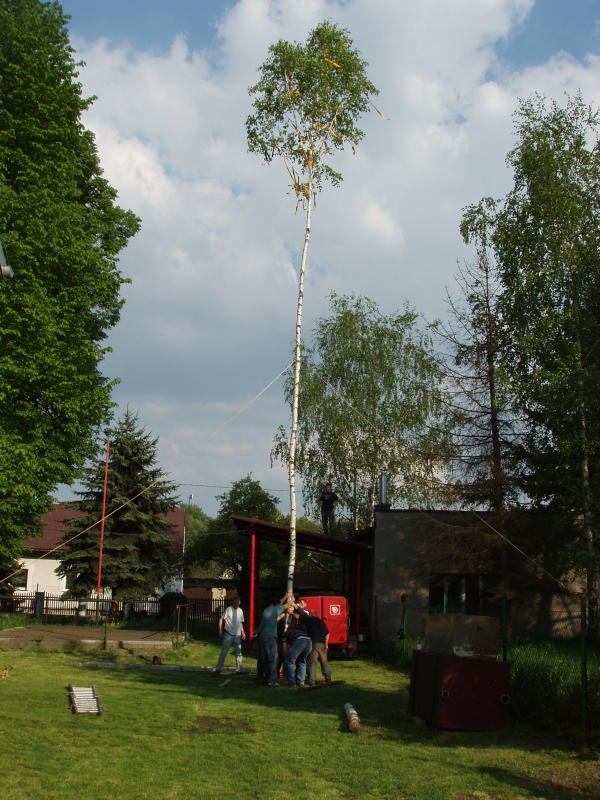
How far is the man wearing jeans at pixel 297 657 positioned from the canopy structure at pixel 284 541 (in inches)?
232

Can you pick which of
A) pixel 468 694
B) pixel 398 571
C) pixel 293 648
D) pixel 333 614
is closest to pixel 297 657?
pixel 293 648

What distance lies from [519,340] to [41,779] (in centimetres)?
1726

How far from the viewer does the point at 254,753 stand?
8.01m

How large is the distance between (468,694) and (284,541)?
1363 cm

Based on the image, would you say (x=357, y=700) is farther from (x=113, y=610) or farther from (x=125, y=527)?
(x=125, y=527)

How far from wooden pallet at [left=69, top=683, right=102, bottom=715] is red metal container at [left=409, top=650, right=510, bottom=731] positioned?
14.4ft

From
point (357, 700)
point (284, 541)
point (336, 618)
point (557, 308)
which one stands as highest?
point (557, 308)

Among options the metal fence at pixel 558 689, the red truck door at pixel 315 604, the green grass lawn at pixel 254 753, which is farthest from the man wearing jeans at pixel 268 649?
the metal fence at pixel 558 689

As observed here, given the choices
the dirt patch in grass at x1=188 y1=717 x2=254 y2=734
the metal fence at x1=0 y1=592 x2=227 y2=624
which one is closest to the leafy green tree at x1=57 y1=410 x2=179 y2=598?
the metal fence at x1=0 y1=592 x2=227 y2=624

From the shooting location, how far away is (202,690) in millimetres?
12539

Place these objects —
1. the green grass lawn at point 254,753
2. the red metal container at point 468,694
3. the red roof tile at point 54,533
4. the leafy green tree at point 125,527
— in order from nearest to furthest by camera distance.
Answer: the green grass lawn at point 254,753
the red metal container at point 468,694
the leafy green tree at point 125,527
the red roof tile at point 54,533

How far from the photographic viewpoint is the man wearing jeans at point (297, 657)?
45.0ft

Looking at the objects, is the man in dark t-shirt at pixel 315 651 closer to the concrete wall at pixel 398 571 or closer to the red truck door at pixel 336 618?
the red truck door at pixel 336 618

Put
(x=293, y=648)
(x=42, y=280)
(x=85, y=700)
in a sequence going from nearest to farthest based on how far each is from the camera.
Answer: (x=85, y=700) → (x=293, y=648) → (x=42, y=280)
